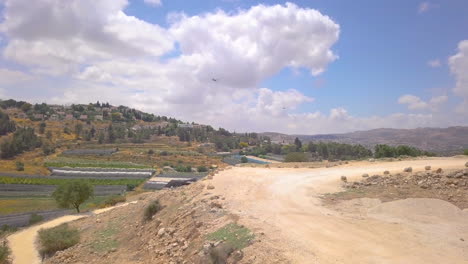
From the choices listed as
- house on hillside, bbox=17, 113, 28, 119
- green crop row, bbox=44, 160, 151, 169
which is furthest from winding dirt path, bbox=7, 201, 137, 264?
house on hillside, bbox=17, 113, 28, 119

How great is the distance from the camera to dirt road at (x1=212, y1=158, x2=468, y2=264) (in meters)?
11.1

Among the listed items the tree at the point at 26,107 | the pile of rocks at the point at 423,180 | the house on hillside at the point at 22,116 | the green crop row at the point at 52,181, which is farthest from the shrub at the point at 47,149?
the pile of rocks at the point at 423,180

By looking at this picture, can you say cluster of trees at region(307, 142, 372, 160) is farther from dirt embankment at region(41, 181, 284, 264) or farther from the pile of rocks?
→ dirt embankment at region(41, 181, 284, 264)

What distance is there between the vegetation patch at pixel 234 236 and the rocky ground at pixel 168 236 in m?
0.15

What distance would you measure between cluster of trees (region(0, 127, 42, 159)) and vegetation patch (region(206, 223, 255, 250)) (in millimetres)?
110732

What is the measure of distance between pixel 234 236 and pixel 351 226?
5.25m

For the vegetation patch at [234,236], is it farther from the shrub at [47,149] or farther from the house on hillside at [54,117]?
the house on hillside at [54,117]

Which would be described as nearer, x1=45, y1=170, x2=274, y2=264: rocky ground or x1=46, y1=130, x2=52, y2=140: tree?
x1=45, y1=170, x2=274, y2=264: rocky ground

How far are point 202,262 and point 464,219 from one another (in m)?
12.0

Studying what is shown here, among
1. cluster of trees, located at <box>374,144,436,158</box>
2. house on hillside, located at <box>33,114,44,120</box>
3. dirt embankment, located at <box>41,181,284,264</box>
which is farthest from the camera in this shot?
house on hillside, located at <box>33,114,44,120</box>

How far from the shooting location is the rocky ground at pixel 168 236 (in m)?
13.1

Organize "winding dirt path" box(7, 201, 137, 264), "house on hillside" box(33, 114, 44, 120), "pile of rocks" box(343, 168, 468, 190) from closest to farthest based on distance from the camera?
"pile of rocks" box(343, 168, 468, 190), "winding dirt path" box(7, 201, 137, 264), "house on hillside" box(33, 114, 44, 120)

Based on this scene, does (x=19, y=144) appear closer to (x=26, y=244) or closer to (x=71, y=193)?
(x=71, y=193)

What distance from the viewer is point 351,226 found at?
1402 cm
